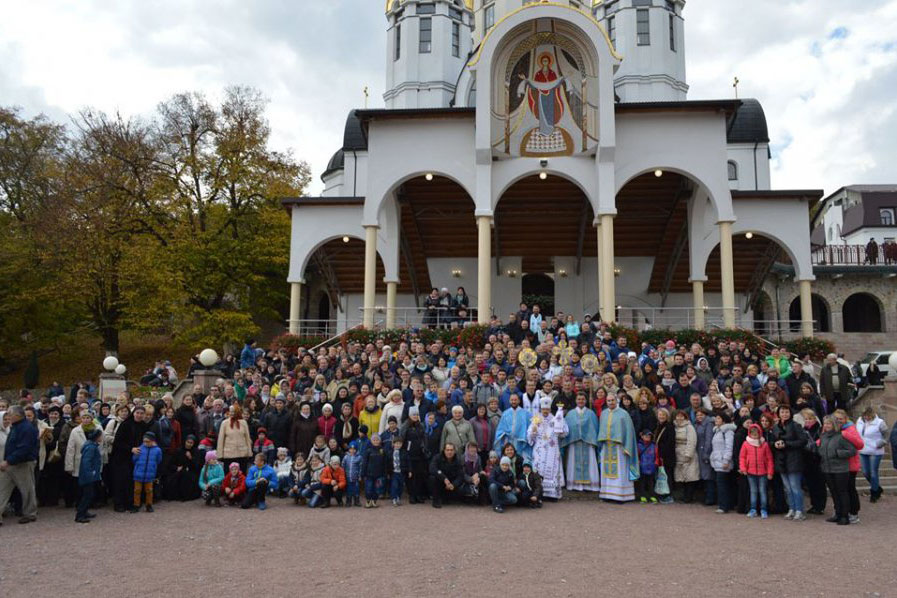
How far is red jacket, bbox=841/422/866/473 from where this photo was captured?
794 centimetres

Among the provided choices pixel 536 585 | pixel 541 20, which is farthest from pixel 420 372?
pixel 541 20

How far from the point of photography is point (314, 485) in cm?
906

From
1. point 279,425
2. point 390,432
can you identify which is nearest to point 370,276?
point 279,425

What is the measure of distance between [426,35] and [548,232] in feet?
53.8

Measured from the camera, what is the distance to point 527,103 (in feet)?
62.4

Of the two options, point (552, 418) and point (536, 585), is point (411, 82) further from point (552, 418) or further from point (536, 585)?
point (536, 585)

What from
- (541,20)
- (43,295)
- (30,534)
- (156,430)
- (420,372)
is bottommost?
(30,534)

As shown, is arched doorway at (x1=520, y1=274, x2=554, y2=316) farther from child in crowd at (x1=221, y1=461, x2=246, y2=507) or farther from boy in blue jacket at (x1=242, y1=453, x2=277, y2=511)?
child in crowd at (x1=221, y1=461, x2=246, y2=507)

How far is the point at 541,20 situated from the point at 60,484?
1657 cm

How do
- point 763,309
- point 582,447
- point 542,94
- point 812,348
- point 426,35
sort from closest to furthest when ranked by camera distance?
point 582,447 → point 812,348 → point 542,94 → point 763,309 → point 426,35

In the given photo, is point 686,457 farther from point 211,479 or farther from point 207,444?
point 207,444

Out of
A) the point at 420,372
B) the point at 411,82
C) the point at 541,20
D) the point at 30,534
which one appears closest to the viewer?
the point at 30,534

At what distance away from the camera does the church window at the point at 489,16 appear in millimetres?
30719

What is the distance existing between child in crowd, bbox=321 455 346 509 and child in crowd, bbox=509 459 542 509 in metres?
2.54
